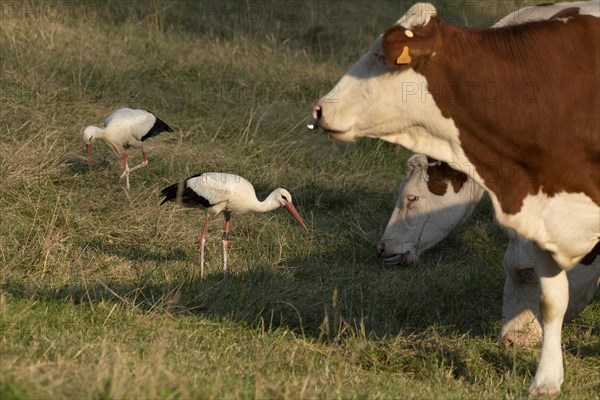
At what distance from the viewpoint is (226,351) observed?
5254 mm

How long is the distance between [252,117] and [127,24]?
9.57ft

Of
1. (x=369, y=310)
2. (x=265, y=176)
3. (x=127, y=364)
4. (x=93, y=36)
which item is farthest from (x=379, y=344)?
(x=93, y=36)

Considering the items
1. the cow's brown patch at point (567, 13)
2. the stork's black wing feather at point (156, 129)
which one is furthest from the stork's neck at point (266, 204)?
the cow's brown patch at point (567, 13)

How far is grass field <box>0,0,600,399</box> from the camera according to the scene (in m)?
4.96

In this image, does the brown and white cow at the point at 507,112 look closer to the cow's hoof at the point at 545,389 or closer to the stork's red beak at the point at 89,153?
the cow's hoof at the point at 545,389

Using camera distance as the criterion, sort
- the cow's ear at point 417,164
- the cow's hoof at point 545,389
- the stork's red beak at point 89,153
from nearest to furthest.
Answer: the cow's hoof at point 545,389 → the cow's ear at point 417,164 → the stork's red beak at point 89,153

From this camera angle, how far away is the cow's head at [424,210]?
734 cm

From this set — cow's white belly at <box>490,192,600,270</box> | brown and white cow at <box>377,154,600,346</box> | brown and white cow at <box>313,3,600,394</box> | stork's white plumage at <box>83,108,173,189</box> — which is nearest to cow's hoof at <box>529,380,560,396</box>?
brown and white cow at <box>313,3,600,394</box>

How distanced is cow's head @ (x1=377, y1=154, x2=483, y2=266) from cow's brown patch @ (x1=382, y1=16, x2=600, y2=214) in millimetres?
2333

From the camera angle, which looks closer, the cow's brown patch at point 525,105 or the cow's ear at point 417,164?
the cow's brown patch at point 525,105

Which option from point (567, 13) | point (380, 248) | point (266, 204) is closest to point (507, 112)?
point (567, 13)

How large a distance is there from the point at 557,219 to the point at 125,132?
4252 millimetres

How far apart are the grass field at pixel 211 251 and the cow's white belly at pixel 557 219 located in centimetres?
76

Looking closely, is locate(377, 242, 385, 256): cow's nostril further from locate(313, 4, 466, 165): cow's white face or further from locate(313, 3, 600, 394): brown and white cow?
locate(313, 4, 466, 165): cow's white face
